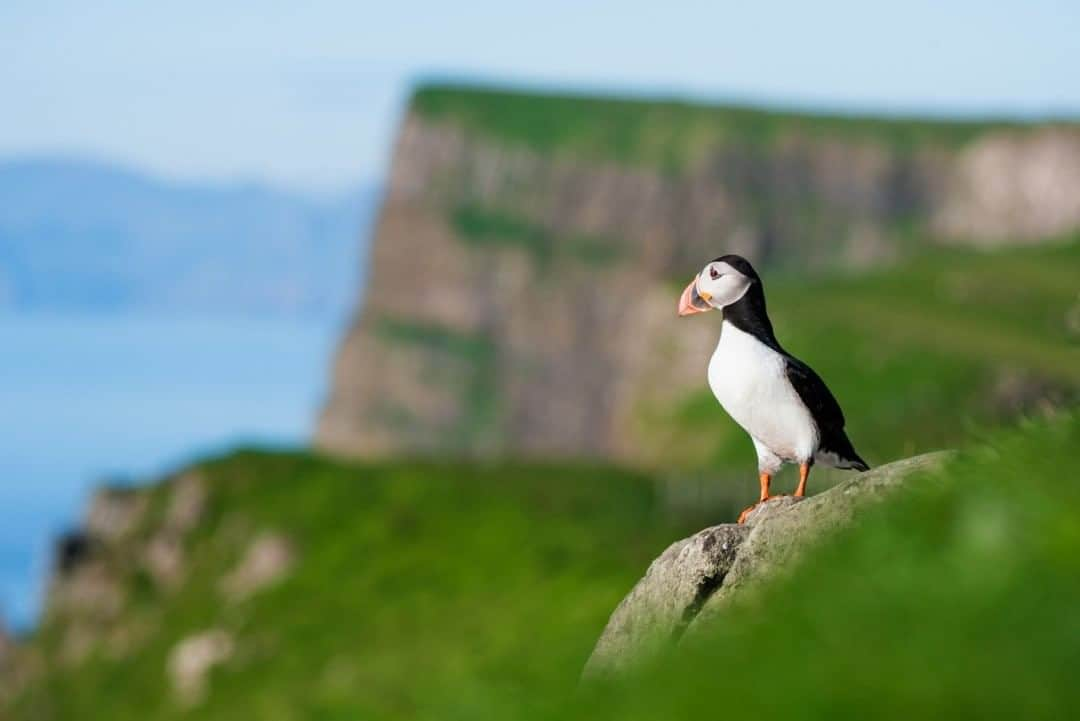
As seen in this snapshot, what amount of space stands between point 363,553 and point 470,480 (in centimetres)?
1348

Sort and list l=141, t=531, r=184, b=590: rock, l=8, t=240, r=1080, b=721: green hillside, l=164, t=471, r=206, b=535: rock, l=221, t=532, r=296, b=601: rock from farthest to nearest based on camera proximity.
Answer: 1. l=164, t=471, r=206, b=535: rock
2. l=141, t=531, r=184, b=590: rock
3. l=221, t=532, r=296, b=601: rock
4. l=8, t=240, r=1080, b=721: green hillside

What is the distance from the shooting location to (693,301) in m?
16.0

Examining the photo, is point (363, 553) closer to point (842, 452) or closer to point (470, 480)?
point (470, 480)

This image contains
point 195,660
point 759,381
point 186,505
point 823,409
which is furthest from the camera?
point 186,505

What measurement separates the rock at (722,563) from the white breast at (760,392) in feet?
2.90

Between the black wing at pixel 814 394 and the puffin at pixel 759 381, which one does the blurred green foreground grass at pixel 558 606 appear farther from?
the black wing at pixel 814 394

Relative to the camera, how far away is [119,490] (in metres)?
152

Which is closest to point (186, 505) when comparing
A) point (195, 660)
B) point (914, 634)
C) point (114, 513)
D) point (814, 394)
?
point (114, 513)

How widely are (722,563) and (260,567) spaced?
121m

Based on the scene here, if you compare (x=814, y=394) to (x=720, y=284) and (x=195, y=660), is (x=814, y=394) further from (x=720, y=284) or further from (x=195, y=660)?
(x=195, y=660)

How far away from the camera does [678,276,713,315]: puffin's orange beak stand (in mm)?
15825

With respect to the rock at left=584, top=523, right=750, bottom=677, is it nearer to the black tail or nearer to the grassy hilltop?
the grassy hilltop

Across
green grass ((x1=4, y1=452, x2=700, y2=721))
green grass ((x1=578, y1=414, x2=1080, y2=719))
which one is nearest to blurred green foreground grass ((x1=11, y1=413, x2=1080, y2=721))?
green grass ((x1=578, y1=414, x2=1080, y2=719))

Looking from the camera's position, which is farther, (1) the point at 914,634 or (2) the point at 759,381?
(2) the point at 759,381
